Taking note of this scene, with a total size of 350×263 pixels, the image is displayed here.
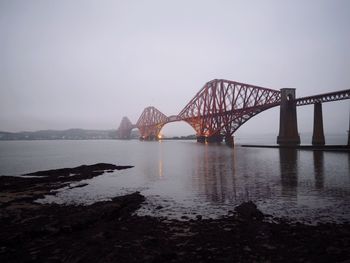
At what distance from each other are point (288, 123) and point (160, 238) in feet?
195

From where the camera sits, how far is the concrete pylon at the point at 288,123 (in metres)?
62.4

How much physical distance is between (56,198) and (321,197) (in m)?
14.9

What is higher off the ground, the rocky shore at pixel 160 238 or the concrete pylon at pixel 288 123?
the concrete pylon at pixel 288 123

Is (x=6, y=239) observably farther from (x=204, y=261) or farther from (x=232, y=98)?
(x=232, y=98)

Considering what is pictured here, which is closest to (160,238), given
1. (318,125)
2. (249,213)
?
(249,213)

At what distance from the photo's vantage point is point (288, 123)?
62.3 meters

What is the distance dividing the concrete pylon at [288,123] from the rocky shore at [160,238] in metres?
54.9

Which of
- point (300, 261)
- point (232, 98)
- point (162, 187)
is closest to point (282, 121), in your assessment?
point (232, 98)

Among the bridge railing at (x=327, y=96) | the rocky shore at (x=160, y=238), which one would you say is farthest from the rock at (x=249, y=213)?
the bridge railing at (x=327, y=96)

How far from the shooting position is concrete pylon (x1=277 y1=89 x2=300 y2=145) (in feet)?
205

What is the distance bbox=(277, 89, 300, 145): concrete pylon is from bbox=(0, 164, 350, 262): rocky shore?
180 ft

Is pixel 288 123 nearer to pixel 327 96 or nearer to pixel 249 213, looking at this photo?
pixel 327 96

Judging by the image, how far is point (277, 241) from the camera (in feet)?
27.6

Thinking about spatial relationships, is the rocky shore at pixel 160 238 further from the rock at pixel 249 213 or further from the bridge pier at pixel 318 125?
the bridge pier at pixel 318 125
